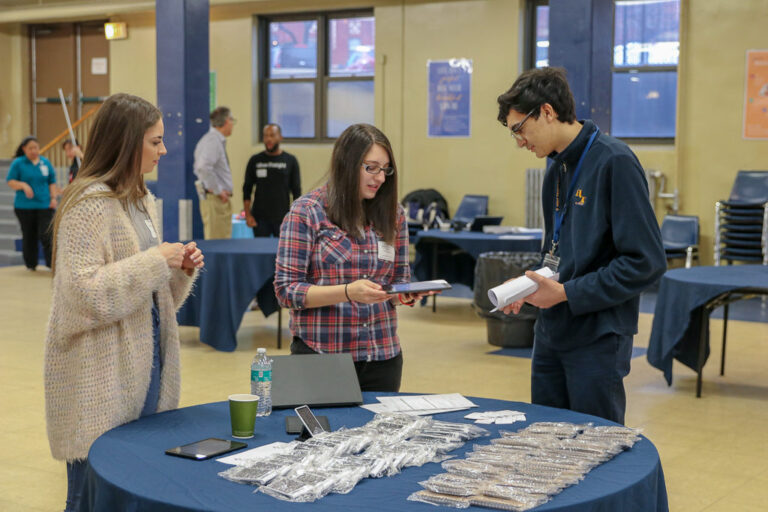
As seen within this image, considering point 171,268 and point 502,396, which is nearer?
point 171,268

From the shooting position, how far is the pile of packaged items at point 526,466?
74.9 inches

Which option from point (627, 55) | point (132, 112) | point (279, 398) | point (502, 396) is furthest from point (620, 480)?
point (627, 55)

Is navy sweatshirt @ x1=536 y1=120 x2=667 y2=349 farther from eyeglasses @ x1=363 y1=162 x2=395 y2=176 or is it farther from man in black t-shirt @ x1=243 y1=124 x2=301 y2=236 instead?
man in black t-shirt @ x1=243 y1=124 x2=301 y2=236

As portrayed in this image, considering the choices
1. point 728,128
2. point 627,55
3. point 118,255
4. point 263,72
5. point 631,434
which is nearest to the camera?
point 631,434

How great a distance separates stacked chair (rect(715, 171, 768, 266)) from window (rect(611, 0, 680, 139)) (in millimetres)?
1317

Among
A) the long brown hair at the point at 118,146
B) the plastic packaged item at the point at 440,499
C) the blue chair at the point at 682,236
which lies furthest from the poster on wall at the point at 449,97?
the plastic packaged item at the point at 440,499

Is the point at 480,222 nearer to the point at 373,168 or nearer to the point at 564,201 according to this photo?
the point at 373,168

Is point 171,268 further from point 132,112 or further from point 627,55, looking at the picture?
point 627,55

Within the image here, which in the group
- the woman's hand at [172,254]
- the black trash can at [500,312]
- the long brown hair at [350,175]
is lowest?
the black trash can at [500,312]

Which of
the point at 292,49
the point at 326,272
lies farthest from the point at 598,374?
the point at 292,49

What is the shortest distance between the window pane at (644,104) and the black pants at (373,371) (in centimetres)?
883

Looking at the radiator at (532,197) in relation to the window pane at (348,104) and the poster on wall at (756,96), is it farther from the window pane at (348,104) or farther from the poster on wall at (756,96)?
the window pane at (348,104)

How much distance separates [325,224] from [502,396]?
9.90 feet

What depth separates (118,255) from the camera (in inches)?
98.1
